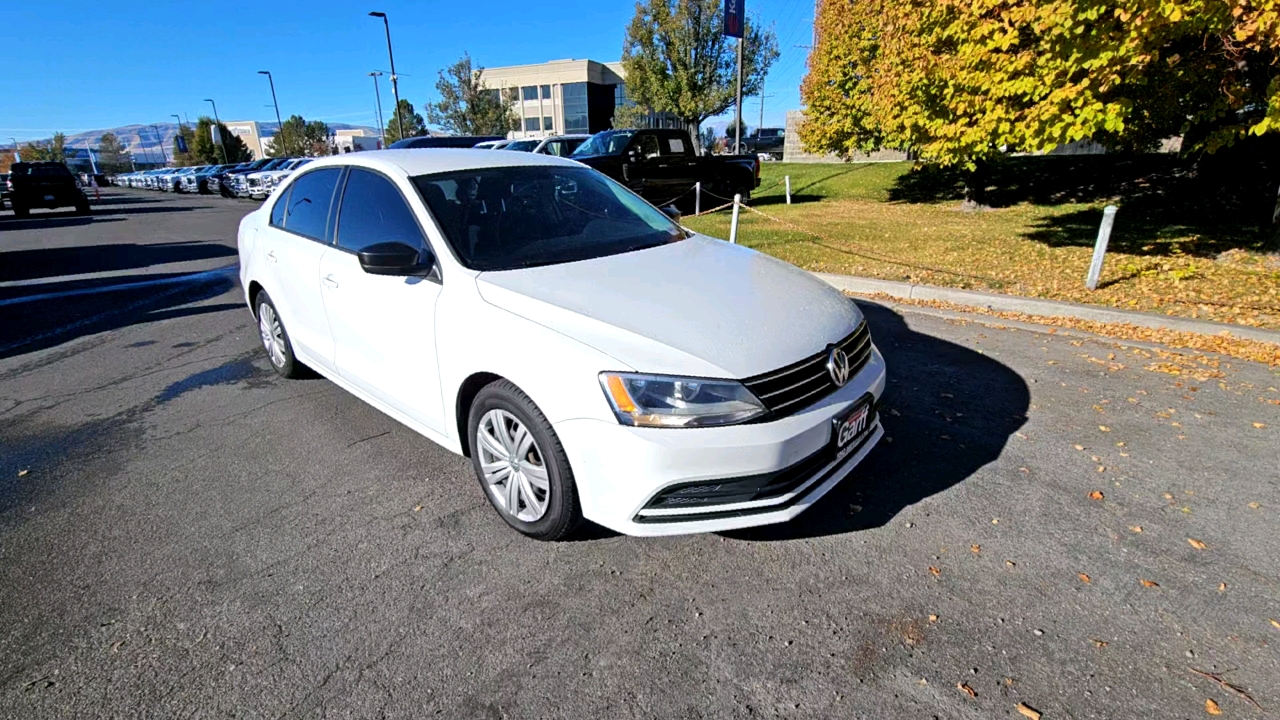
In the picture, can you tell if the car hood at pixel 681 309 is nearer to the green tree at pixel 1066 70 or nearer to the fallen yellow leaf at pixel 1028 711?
the fallen yellow leaf at pixel 1028 711

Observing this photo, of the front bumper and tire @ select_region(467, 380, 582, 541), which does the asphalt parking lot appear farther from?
the front bumper

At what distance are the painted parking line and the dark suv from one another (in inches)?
630

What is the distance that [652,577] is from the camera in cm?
256

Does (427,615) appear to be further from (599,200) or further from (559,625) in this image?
(599,200)

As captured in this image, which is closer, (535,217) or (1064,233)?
(535,217)

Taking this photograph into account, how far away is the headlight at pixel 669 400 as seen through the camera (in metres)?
2.27

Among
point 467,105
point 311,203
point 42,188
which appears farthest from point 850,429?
point 467,105

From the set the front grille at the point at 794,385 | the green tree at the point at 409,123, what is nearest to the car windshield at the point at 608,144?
the front grille at the point at 794,385

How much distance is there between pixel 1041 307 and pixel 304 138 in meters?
76.9

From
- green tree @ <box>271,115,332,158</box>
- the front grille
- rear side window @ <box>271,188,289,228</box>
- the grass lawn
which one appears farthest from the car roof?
green tree @ <box>271,115,332,158</box>

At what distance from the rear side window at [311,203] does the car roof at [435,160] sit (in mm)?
93

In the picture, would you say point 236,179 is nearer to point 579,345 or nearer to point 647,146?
point 647,146

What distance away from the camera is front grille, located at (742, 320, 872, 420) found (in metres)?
2.36

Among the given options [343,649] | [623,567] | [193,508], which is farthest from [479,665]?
[193,508]
